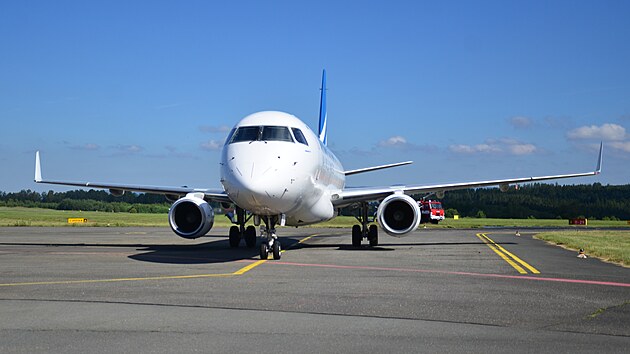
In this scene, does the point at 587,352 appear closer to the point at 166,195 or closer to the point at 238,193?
the point at 238,193

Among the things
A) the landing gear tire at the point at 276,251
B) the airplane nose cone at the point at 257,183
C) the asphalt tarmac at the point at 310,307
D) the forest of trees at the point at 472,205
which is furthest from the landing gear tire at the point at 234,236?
the forest of trees at the point at 472,205

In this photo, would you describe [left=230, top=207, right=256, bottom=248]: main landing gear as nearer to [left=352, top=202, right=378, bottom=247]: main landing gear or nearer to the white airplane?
the white airplane

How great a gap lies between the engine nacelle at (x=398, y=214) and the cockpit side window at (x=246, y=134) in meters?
5.78

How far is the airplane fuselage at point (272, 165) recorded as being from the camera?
52.6 ft

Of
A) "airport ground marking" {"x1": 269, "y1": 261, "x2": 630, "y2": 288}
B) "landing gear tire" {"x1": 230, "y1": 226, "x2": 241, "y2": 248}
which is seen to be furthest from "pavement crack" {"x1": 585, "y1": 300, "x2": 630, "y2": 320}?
"landing gear tire" {"x1": 230, "y1": 226, "x2": 241, "y2": 248}

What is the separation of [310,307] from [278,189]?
23.2 ft

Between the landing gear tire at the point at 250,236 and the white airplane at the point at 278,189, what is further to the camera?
the landing gear tire at the point at 250,236

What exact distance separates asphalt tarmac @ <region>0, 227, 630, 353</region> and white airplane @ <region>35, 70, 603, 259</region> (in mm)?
1626

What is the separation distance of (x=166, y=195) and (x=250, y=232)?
147 inches

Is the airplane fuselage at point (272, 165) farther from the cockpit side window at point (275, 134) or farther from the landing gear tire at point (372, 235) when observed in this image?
the landing gear tire at point (372, 235)

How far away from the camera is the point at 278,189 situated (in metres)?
16.3

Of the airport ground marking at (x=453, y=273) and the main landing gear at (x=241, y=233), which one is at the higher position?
the main landing gear at (x=241, y=233)

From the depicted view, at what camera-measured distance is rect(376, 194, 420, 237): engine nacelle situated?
21609 mm

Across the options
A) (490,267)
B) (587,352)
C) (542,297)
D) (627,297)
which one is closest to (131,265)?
(490,267)
